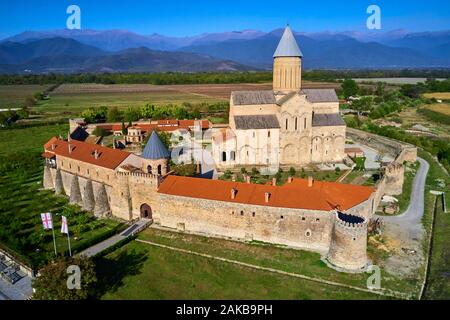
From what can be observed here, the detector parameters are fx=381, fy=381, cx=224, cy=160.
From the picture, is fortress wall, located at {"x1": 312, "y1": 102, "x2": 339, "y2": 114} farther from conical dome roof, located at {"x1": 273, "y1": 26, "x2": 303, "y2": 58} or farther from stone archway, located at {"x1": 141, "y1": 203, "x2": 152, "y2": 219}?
stone archway, located at {"x1": 141, "y1": 203, "x2": 152, "y2": 219}

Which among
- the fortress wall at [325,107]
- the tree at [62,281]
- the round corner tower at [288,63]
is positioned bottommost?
the tree at [62,281]

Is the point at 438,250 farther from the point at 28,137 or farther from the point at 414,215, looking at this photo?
the point at 28,137

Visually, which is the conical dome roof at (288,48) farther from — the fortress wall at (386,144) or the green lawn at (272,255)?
the green lawn at (272,255)

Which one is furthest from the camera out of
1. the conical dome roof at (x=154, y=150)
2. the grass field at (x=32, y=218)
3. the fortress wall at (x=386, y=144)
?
the fortress wall at (x=386, y=144)

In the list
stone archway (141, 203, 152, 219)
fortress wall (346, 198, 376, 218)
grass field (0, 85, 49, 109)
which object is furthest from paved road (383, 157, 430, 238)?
grass field (0, 85, 49, 109)

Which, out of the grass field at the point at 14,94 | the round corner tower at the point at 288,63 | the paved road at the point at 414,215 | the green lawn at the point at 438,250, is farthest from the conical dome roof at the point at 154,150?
the grass field at the point at 14,94
